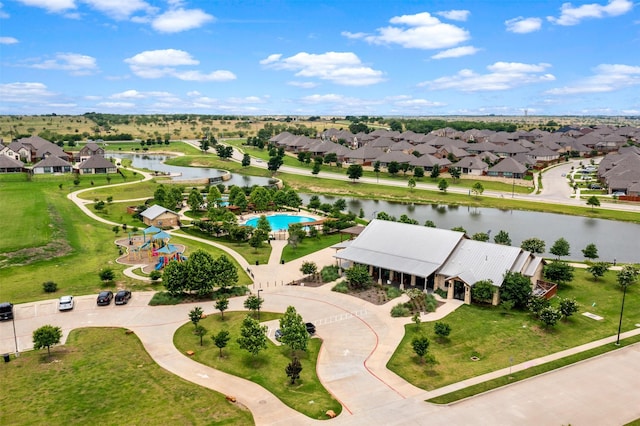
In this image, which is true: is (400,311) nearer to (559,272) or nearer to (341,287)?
(341,287)

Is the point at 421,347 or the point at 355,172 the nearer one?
the point at 421,347

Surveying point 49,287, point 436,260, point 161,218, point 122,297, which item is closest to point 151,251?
point 49,287

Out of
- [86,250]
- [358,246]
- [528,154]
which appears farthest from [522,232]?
[528,154]

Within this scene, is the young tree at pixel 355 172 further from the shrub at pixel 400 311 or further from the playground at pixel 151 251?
the shrub at pixel 400 311

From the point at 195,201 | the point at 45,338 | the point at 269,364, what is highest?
the point at 195,201

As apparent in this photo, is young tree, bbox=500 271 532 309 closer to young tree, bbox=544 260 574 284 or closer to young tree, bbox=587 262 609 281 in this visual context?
young tree, bbox=544 260 574 284

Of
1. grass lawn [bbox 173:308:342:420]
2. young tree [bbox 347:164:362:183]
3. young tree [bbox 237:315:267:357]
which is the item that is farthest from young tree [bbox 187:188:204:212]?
young tree [bbox 237:315:267:357]
